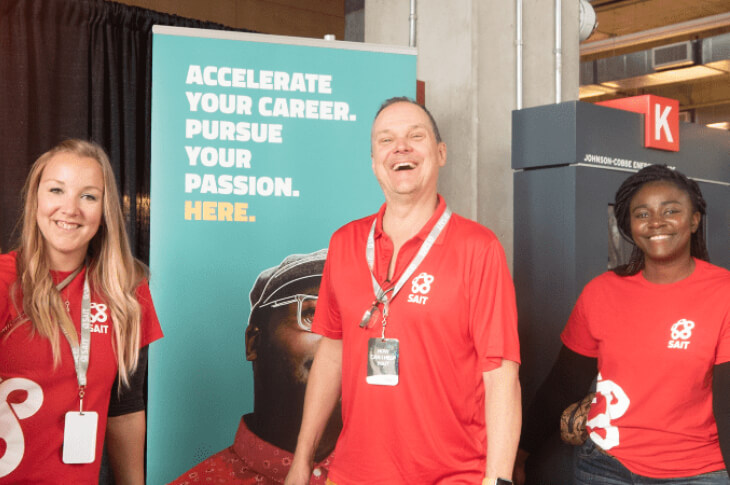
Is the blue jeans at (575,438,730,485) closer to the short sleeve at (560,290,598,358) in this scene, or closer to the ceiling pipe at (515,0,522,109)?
the short sleeve at (560,290,598,358)

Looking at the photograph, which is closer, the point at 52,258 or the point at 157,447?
the point at 52,258

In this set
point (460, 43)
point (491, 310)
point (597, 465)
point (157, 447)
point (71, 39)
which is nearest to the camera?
point (491, 310)

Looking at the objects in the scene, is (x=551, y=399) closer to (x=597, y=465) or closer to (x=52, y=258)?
(x=597, y=465)

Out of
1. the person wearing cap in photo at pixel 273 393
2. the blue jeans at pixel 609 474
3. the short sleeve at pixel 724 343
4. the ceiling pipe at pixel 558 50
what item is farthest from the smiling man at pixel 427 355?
the ceiling pipe at pixel 558 50

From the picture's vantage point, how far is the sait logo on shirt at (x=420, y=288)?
1711 mm

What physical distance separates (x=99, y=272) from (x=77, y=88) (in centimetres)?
261

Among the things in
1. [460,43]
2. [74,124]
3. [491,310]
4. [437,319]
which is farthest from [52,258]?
[74,124]

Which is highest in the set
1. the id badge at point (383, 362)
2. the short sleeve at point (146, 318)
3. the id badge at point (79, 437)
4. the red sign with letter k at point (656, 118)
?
the red sign with letter k at point (656, 118)

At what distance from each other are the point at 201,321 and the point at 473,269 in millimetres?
1375

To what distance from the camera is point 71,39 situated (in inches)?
159

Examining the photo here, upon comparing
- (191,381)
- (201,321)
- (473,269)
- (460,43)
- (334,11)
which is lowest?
(191,381)

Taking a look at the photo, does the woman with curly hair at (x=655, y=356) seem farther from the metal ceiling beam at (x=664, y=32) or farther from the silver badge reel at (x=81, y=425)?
the metal ceiling beam at (x=664, y=32)

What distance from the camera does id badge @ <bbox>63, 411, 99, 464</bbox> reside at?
5.43 ft

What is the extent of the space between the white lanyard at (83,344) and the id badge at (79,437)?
3 cm
